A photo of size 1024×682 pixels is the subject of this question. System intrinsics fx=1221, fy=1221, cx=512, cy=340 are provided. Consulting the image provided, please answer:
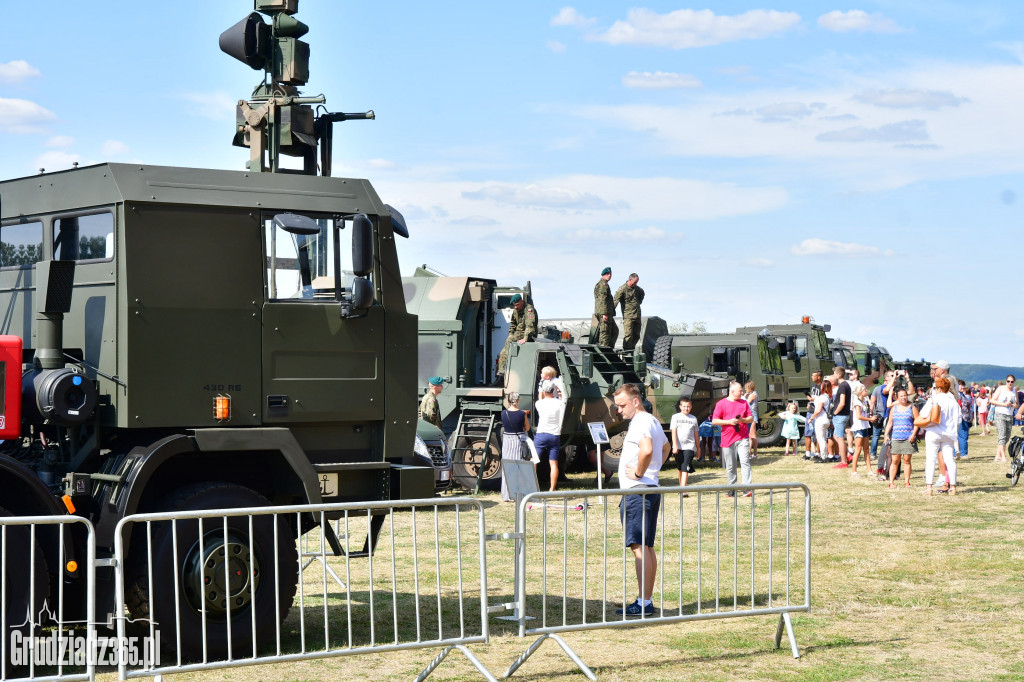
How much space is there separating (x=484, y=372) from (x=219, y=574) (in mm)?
13020

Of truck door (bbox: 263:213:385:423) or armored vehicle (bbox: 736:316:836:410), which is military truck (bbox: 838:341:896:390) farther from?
truck door (bbox: 263:213:385:423)

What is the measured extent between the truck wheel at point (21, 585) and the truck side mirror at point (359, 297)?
7.99 feet

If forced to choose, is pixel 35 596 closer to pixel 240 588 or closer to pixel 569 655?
pixel 240 588

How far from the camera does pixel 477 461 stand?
18.4m

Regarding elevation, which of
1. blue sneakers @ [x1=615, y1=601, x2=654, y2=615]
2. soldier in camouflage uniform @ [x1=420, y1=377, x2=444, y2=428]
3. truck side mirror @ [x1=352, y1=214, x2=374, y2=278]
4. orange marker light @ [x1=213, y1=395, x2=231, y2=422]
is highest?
truck side mirror @ [x1=352, y1=214, x2=374, y2=278]

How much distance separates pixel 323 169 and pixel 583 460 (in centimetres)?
1114

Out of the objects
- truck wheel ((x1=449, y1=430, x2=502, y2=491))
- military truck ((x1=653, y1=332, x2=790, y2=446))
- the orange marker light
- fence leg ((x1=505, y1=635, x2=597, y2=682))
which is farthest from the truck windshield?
military truck ((x1=653, y1=332, x2=790, y2=446))

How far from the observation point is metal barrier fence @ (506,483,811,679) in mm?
7445

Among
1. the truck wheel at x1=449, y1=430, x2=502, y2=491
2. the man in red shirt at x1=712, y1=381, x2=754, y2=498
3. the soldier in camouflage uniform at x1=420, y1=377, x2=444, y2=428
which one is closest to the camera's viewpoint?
the man in red shirt at x1=712, y1=381, x2=754, y2=498

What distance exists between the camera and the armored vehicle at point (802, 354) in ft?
99.1

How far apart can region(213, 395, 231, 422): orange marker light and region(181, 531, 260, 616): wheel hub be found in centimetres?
75

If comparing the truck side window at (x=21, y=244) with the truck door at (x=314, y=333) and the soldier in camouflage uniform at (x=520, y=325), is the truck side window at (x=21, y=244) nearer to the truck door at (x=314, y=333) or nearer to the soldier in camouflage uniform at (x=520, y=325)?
the truck door at (x=314, y=333)

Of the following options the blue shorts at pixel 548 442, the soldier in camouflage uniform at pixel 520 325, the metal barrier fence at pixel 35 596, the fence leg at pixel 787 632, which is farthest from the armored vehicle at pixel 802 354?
the metal barrier fence at pixel 35 596

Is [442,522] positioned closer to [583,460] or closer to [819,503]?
[819,503]
